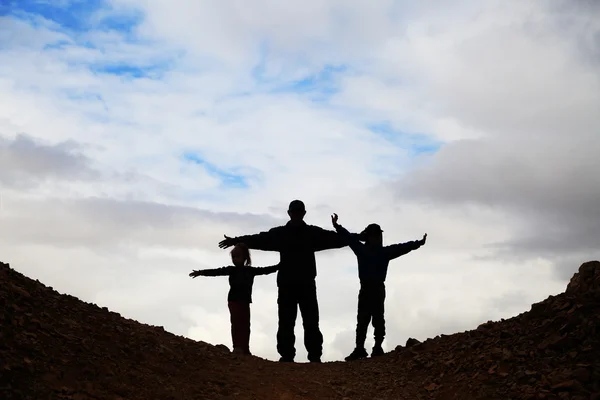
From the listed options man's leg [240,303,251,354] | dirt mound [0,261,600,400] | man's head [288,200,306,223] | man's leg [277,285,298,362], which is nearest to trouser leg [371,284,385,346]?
dirt mound [0,261,600,400]

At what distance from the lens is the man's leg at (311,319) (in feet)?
40.4

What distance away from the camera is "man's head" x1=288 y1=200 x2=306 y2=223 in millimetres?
12414

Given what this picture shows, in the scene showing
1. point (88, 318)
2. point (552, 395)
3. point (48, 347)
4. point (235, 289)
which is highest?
point (235, 289)

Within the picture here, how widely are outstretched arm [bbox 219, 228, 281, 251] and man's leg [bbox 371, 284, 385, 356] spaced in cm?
218

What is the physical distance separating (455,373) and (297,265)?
395 centimetres

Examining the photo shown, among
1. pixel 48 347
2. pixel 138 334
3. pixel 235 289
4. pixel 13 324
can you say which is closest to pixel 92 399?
pixel 48 347

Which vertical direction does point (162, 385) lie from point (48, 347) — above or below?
below

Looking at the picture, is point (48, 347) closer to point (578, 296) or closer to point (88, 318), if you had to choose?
point (88, 318)

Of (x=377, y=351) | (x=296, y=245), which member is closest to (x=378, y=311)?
(x=377, y=351)

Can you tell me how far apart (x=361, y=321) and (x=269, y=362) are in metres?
1.95

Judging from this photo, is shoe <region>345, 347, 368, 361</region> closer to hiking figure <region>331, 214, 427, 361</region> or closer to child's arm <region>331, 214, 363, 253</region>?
hiking figure <region>331, 214, 427, 361</region>

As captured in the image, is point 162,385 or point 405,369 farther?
point 405,369

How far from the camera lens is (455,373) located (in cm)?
948

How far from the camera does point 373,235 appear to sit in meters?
12.1
